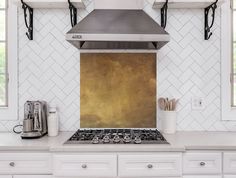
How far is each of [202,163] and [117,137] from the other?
0.65 meters

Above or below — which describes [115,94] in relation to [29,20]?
below

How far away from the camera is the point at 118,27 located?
1.95 meters

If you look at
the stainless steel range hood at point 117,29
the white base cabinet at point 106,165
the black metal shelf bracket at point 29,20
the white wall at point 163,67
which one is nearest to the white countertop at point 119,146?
the white base cabinet at point 106,165

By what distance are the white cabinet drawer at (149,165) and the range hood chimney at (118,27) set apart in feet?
2.69

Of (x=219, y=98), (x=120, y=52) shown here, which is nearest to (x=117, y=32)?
(x=120, y=52)

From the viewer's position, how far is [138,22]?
79.6 inches

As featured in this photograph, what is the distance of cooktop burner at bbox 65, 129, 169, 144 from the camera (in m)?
1.93

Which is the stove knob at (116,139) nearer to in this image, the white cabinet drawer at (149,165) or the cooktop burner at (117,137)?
the cooktop burner at (117,137)

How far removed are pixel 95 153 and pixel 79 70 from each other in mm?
891

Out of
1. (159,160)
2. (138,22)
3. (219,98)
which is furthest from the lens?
(219,98)

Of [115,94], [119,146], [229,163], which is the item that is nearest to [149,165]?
[119,146]

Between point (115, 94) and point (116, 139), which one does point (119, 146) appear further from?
point (115, 94)

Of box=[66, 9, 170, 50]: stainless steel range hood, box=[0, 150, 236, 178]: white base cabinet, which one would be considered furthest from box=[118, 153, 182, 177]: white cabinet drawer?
box=[66, 9, 170, 50]: stainless steel range hood

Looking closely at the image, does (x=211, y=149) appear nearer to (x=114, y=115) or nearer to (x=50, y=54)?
(x=114, y=115)
